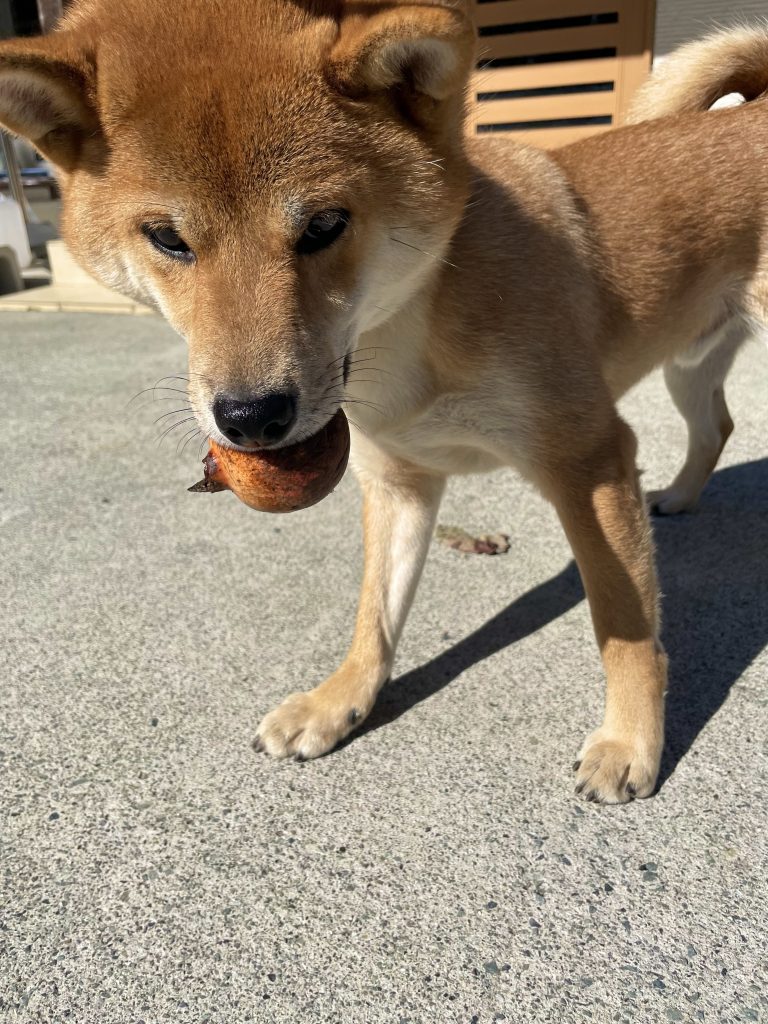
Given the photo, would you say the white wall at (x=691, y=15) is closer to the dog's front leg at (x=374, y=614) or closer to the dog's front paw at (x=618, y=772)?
the dog's front leg at (x=374, y=614)

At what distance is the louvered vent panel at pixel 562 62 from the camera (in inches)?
250

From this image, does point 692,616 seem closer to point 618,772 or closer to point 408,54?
point 618,772

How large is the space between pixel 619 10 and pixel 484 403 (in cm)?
573

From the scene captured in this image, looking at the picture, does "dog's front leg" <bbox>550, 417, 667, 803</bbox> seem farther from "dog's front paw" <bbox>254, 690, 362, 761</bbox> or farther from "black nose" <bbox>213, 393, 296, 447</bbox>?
"black nose" <bbox>213, 393, 296, 447</bbox>

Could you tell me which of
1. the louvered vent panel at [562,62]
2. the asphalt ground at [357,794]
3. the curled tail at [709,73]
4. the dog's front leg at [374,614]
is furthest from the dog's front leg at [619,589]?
the louvered vent panel at [562,62]

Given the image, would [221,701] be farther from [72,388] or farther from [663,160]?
[72,388]

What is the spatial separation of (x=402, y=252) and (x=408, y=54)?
364 millimetres

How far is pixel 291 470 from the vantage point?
1711 millimetres

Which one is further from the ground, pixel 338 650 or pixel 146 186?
pixel 146 186

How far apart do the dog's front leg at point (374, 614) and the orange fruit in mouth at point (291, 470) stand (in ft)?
1.89

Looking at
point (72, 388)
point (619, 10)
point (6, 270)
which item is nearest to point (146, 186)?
point (72, 388)

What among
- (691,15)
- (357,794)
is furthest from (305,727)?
(691,15)

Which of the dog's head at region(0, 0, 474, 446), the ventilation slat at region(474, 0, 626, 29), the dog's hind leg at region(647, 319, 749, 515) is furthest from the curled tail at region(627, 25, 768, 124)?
the ventilation slat at region(474, 0, 626, 29)

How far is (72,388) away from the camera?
514 cm
